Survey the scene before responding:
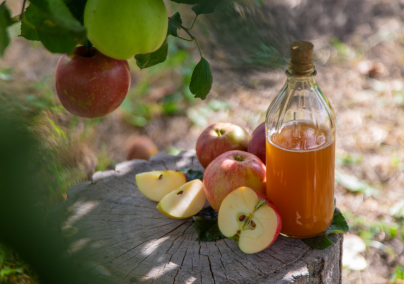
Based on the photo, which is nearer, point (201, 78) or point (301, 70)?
point (201, 78)

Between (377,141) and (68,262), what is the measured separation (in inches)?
109

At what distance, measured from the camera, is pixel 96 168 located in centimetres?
236

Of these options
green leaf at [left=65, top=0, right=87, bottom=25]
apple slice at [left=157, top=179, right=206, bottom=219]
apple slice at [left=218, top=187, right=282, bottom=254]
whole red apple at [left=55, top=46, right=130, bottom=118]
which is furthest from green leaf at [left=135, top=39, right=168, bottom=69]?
apple slice at [left=157, top=179, right=206, bottom=219]

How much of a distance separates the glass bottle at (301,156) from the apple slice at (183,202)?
26cm

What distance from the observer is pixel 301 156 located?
3.42 ft

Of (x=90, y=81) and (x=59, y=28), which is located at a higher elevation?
(x=59, y=28)

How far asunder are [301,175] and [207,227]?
0.35m

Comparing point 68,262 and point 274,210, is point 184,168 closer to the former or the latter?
point 274,210

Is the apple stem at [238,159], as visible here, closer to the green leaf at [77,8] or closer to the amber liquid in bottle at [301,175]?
the amber liquid in bottle at [301,175]

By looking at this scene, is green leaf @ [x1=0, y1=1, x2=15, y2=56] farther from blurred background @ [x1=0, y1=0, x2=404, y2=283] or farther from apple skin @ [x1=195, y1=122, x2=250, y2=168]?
blurred background @ [x1=0, y1=0, x2=404, y2=283]

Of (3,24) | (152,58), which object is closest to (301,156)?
(152,58)

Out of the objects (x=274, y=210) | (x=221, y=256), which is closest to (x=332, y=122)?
(x=274, y=210)

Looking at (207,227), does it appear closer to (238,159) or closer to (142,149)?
(238,159)

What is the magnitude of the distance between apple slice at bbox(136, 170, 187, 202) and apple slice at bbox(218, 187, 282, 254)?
0.32 meters
